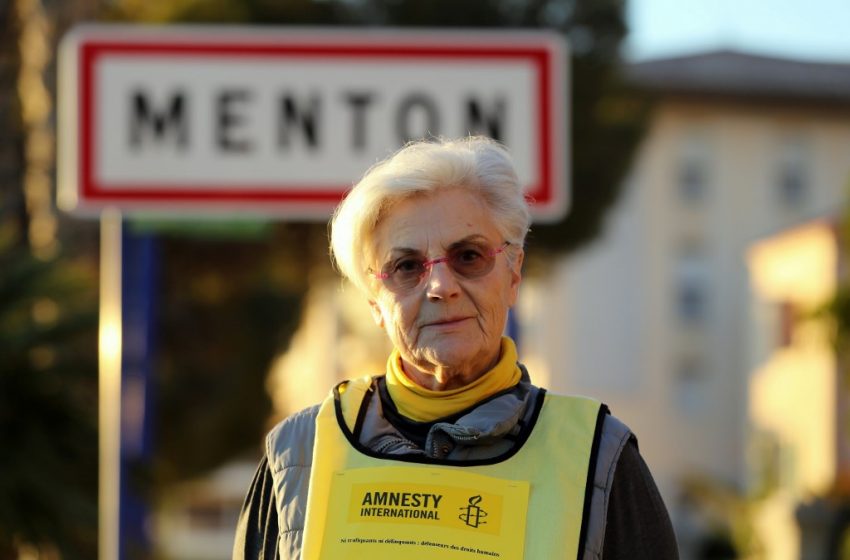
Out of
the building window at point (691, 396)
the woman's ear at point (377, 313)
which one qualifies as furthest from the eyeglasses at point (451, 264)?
the building window at point (691, 396)

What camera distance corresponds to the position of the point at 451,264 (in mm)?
2879

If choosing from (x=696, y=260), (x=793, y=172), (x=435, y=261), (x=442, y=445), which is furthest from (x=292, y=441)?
(x=793, y=172)

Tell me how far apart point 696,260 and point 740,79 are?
4707 mm

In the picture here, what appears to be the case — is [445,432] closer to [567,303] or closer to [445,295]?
[445,295]

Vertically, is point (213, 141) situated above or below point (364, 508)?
above

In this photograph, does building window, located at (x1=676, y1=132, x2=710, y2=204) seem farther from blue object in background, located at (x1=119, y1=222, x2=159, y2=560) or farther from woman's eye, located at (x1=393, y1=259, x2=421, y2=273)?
woman's eye, located at (x1=393, y1=259, x2=421, y2=273)

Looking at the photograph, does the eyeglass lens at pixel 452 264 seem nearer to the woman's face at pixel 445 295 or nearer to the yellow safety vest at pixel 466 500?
the woman's face at pixel 445 295

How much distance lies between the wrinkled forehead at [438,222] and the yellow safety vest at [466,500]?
297 millimetres

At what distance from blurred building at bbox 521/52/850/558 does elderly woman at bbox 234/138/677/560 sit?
139 ft

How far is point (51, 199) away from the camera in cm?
1237

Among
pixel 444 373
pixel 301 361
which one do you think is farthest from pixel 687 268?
pixel 444 373

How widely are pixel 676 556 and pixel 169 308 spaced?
56.4ft

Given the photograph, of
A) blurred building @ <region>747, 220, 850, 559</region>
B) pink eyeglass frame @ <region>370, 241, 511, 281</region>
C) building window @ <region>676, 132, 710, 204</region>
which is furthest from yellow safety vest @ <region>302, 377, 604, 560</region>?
building window @ <region>676, 132, 710, 204</region>

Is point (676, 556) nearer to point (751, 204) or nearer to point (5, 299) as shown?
point (5, 299)
